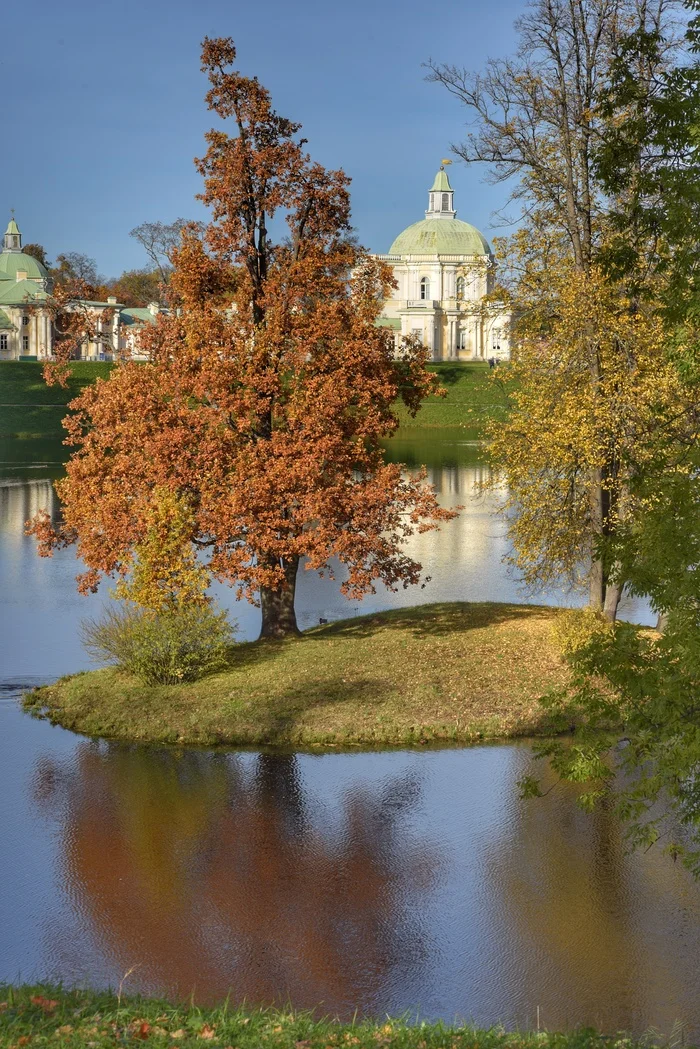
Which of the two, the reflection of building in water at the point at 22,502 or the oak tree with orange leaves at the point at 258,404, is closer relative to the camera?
the oak tree with orange leaves at the point at 258,404

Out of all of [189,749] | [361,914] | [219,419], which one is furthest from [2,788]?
[219,419]

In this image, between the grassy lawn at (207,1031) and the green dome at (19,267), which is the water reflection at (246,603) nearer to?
the grassy lawn at (207,1031)

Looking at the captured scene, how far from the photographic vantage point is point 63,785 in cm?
1454

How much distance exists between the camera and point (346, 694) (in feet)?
56.4

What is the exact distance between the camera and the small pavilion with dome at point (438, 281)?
121m

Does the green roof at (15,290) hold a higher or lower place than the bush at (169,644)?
higher

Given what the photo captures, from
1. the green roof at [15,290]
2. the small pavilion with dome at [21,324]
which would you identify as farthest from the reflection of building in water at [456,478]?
the green roof at [15,290]

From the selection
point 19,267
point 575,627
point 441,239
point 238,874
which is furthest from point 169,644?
→ point 441,239

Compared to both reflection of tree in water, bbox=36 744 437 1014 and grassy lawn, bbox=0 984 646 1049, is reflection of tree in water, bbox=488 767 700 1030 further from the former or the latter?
grassy lawn, bbox=0 984 646 1049

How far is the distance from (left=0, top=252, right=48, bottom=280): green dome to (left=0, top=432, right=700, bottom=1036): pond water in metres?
106

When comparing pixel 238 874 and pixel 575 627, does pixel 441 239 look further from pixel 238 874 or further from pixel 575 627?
pixel 238 874

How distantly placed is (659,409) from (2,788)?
8.54 meters

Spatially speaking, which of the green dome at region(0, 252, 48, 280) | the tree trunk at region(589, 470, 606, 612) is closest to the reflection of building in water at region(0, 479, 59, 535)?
the tree trunk at region(589, 470, 606, 612)

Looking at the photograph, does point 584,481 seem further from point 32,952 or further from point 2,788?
point 32,952
